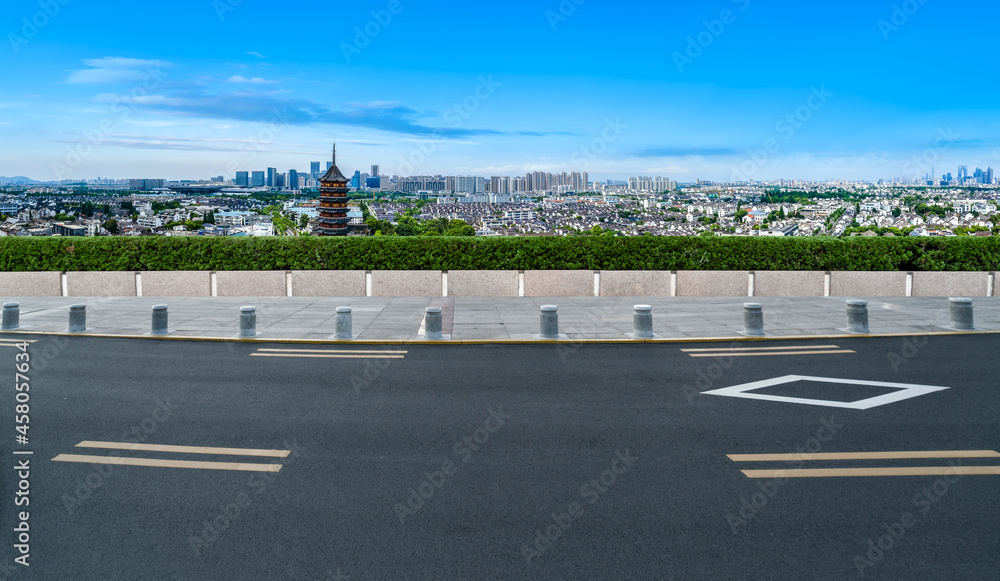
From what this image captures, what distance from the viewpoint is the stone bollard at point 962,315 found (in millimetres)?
13447

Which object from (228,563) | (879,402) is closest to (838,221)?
(879,402)

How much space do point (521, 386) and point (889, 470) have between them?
448 centimetres

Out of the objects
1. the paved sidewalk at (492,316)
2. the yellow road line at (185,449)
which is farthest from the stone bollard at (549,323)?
the yellow road line at (185,449)

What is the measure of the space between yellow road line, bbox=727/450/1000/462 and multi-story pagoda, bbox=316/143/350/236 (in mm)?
66563

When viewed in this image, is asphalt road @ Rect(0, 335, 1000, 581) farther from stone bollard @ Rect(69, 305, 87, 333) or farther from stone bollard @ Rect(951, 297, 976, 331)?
stone bollard @ Rect(951, 297, 976, 331)

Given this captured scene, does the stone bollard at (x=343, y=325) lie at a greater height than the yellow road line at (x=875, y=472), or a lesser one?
greater

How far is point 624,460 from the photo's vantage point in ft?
19.9

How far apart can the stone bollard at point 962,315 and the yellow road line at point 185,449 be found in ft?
45.4

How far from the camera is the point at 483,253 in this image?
768 inches

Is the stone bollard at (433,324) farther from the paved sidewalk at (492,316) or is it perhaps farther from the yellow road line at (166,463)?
the yellow road line at (166,463)

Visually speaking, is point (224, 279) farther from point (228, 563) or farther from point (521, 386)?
point (228, 563)

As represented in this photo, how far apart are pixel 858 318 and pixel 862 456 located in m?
7.83

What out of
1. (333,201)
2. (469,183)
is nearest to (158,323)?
(333,201)

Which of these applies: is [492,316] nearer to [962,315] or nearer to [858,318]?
[858,318]
